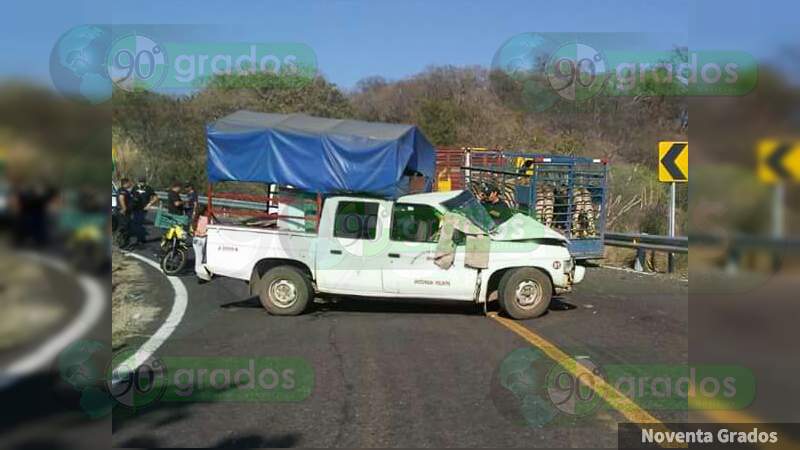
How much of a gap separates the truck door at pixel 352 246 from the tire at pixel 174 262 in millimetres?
5102

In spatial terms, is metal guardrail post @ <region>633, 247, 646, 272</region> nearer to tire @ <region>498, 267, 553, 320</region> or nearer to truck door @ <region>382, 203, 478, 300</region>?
tire @ <region>498, 267, 553, 320</region>

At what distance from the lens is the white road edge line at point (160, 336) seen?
19.4 ft

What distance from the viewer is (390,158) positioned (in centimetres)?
959

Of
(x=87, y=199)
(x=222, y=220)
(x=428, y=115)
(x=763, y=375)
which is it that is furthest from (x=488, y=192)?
(x=428, y=115)

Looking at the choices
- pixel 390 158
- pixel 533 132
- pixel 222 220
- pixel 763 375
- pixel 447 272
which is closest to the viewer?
pixel 763 375

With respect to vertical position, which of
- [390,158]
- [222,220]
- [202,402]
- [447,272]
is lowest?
[202,402]

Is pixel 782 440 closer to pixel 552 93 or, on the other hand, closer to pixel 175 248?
pixel 175 248

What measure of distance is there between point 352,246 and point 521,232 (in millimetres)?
2245

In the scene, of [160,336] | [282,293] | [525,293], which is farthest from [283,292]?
[525,293]

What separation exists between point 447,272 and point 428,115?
→ 77.2 ft

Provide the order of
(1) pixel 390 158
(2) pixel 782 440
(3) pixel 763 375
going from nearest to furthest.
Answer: (2) pixel 782 440 → (3) pixel 763 375 → (1) pixel 390 158

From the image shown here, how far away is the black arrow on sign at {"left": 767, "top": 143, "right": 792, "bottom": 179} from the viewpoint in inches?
109

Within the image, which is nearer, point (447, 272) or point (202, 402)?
point (202, 402)

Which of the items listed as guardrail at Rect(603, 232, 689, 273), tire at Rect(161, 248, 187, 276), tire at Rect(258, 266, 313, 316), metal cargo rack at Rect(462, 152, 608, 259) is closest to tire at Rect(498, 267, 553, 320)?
tire at Rect(258, 266, 313, 316)
